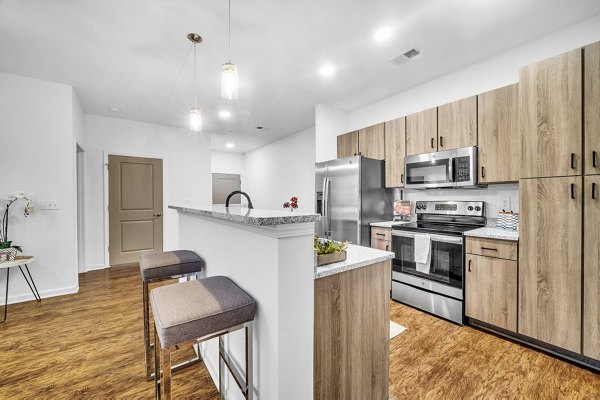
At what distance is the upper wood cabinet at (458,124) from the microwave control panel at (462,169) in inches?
5.9

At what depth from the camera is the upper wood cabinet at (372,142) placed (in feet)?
11.4

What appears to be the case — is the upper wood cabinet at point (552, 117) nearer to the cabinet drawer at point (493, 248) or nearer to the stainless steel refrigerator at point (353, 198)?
the cabinet drawer at point (493, 248)

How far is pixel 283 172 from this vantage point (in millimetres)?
6098

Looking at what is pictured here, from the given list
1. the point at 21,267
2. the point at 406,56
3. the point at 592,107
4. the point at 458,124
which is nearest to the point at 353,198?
the point at 458,124

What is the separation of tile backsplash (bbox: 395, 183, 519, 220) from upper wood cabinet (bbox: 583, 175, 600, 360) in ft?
2.67

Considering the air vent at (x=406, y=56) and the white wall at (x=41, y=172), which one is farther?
the white wall at (x=41, y=172)

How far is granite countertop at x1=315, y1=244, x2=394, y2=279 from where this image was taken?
1137mm

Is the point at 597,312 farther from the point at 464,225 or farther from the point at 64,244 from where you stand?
the point at 64,244

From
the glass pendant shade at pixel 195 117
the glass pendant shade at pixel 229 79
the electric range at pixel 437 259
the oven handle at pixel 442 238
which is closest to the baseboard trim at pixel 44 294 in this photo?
the glass pendant shade at pixel 195 117

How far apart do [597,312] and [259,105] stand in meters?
4.17

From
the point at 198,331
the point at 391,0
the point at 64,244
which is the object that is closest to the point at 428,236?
the point at 391,0

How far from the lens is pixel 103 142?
14.7 feet

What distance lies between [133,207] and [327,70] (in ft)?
13.9

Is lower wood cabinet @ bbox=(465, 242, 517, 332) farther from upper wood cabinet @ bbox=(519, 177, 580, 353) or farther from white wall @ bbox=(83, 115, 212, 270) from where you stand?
white wall @ bbox=(83, 115, 212, 270)
